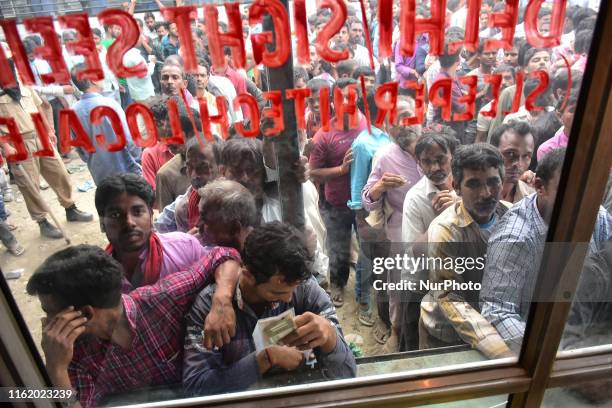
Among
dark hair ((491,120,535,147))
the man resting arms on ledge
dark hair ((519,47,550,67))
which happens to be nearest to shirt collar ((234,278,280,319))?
the man resting arms on ledge

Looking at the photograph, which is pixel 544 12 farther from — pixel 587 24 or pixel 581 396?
pixel 581 396

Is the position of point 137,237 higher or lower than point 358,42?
lower

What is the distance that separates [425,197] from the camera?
3.67ft

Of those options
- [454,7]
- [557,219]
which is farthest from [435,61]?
[557,219]

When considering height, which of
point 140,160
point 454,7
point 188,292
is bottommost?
point 188,292

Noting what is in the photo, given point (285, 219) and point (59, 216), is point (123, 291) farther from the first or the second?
point (285, 219)

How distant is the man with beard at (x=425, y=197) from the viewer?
1036 millimetres

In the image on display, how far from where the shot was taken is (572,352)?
115cm

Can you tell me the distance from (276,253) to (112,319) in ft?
1.37

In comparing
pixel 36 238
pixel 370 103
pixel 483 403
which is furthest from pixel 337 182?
pixel 483 403

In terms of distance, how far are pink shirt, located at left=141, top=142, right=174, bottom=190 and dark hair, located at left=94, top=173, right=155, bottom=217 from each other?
0.07 ft

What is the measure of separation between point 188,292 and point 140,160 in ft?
1.16

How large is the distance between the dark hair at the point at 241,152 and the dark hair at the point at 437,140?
0.36 metres

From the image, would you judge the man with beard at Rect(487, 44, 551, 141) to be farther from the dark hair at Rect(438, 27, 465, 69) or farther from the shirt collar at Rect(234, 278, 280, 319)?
the shirt collar at Rect(234, 278, 280, 319)
